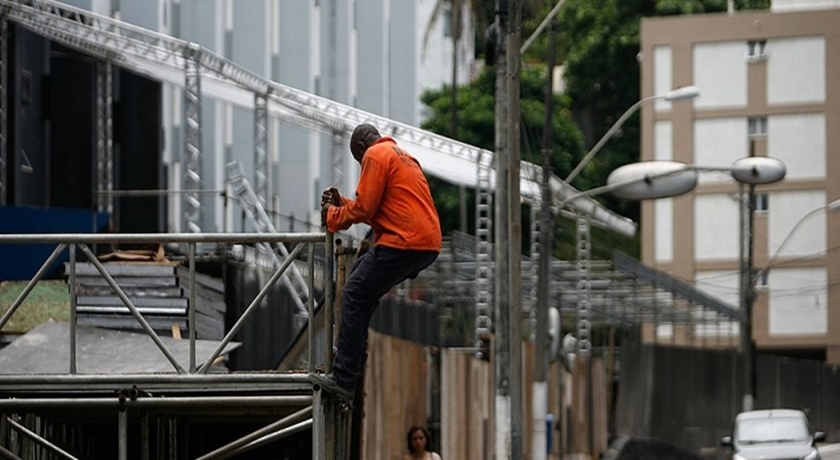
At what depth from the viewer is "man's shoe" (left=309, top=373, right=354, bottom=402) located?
38.8 ft

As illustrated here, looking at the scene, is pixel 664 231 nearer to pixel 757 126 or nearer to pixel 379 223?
pixel 757 126

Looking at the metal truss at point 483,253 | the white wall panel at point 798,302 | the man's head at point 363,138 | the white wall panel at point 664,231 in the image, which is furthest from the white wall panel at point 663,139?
the man's head at point 363,138

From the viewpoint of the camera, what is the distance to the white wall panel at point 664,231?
61.7 metres

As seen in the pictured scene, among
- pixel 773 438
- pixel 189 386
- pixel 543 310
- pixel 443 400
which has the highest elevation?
pixel 543 310

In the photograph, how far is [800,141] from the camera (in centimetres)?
6131

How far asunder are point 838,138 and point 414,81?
18.4m

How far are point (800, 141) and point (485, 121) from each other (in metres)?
11.1

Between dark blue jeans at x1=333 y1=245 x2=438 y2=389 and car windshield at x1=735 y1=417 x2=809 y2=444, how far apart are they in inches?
846

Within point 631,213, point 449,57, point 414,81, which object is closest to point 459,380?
point 414,81

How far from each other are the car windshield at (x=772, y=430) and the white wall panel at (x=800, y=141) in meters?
29.2

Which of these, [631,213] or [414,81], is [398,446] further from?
[631,213]

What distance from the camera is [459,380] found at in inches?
849

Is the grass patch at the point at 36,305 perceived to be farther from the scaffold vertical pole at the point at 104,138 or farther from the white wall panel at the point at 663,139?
the white wall panel at the point at 663,139

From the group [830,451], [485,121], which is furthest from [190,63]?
[485,121]
